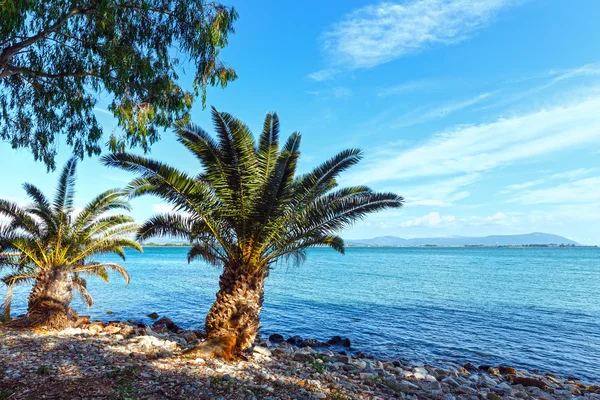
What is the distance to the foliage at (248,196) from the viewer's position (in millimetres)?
8516

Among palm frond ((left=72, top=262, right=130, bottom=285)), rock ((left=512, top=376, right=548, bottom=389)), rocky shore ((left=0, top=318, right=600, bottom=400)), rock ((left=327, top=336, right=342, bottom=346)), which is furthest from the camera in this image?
rock ((left=327, top=336, right=342, bottom=346))

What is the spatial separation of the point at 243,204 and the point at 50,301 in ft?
29.1

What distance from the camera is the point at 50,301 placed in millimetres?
12086

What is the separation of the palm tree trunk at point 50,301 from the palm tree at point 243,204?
519 centimetres

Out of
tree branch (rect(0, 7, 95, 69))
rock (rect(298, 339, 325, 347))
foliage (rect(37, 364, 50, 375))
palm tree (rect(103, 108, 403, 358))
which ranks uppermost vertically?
tree branch (rect(0, 7, 95, 69))

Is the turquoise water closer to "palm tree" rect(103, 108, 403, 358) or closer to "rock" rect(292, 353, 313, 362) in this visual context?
"rock" rect(292, 353, 313, 362)

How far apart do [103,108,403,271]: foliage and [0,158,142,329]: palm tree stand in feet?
16.1

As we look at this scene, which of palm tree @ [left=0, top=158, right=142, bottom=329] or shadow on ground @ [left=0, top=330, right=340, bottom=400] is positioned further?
palm tree @ [left=0, top=158, right=142, bottom=329]

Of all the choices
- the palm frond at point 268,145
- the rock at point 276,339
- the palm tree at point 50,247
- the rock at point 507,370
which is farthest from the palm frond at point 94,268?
the rock at point 507,370

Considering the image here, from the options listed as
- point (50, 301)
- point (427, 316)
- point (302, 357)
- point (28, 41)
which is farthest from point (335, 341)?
point (28, 41)

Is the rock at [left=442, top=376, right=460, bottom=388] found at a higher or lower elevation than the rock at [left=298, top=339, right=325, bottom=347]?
higher

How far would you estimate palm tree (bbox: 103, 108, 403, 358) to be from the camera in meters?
8.55

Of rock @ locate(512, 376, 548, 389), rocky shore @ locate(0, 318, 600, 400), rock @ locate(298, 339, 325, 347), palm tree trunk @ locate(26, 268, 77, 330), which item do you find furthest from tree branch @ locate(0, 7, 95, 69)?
rock @ locate(512, 376, 548, 389)

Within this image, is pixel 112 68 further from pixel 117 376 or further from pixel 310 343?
pixel 310 343
